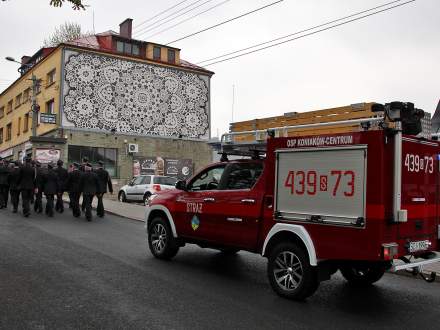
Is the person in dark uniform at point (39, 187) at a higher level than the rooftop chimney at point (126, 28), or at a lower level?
lower

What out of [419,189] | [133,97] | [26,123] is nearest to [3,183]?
[419,189]

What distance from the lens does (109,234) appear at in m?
11.9

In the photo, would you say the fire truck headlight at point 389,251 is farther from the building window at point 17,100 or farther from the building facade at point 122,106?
the building window at point 17,100

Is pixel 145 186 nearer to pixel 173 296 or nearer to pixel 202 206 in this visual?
pixel 202 206

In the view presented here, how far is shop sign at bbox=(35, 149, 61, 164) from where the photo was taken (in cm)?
2869

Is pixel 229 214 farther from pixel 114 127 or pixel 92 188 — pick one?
pixel 114 127

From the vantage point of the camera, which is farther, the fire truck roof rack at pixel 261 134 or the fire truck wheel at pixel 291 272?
the fire truck wheel at pixel 291 272

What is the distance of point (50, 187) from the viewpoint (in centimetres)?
1582

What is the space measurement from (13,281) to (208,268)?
2.96 meters

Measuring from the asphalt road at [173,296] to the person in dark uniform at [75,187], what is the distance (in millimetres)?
6048

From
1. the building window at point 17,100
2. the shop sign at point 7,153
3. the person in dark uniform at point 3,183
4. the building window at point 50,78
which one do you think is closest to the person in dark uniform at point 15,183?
the person in dark uniform at point 3,183

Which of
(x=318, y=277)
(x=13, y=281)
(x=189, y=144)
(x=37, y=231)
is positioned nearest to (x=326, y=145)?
(x=318, y=277)

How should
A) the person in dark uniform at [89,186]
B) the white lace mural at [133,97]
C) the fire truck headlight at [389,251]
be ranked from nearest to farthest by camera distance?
the fire truck headlight at [389,251], the person in dark uniform at [89,186], the white lace mural at [133,97]

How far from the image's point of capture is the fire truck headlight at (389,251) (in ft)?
18.0
